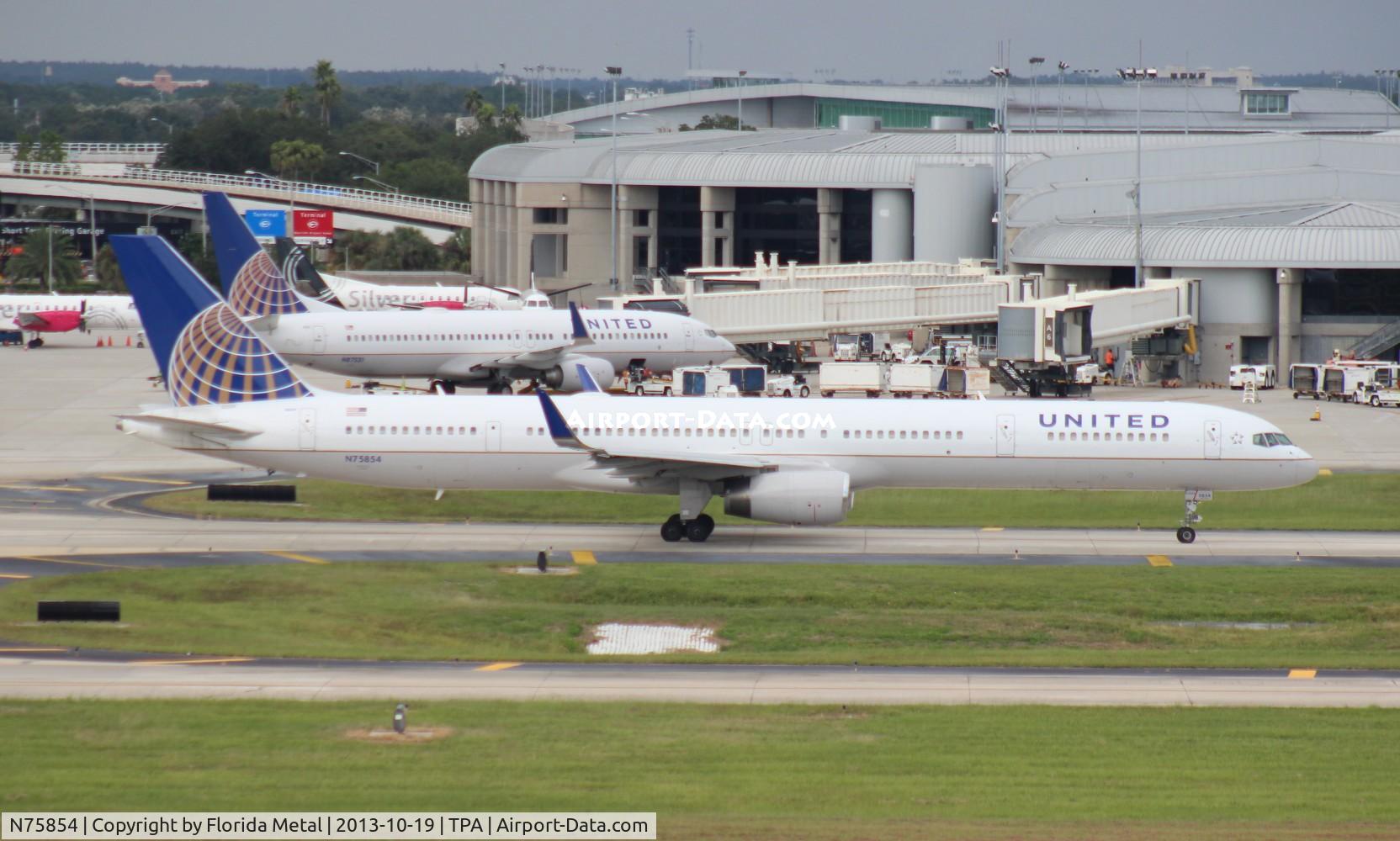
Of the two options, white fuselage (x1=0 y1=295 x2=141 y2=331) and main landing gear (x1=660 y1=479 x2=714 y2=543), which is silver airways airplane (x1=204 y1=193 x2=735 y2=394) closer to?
main landing gear (x1=660 y1=479 x2=714 y2=543)

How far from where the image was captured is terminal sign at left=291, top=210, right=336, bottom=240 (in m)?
142

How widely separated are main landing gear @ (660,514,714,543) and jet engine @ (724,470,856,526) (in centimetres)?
131

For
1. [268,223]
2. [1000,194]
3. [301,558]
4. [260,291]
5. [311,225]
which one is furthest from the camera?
[268,223]

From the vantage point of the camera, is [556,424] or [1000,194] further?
[1000,194]

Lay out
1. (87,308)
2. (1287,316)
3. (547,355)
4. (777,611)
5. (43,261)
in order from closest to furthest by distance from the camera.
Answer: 1. (777,611)
2. (547,355)
3. (1287,316)
4. (87,308)
5. (43,261)

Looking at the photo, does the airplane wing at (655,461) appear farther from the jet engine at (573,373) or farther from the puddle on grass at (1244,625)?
the jet engine at (573,373)

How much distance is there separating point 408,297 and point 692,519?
69.6m

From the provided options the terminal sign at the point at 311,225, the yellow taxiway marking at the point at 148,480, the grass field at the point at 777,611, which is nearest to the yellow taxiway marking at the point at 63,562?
the grass field at the point at 777,611

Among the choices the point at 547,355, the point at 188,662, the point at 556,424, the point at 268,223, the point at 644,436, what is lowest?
the point at 188,662

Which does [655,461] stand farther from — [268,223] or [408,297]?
[268,223]

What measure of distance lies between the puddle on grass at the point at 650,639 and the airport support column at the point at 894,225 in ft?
293

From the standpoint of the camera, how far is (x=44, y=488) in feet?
176

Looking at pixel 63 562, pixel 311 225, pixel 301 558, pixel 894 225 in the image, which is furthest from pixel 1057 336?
pixel 311 225

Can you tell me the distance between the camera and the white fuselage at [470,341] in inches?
3029
